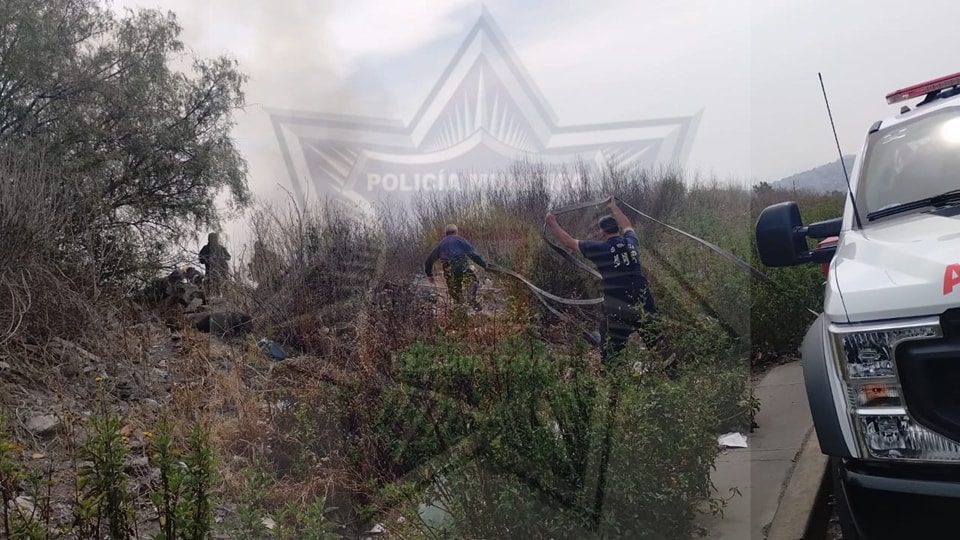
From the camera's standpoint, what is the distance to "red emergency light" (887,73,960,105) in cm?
362

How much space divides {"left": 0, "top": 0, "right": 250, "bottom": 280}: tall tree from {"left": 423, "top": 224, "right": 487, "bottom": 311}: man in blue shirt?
4.00 meters

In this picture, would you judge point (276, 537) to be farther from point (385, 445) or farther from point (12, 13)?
point (12, 13)

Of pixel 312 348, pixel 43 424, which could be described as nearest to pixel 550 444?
pixel 43 424

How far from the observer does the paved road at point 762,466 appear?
11.3 feet

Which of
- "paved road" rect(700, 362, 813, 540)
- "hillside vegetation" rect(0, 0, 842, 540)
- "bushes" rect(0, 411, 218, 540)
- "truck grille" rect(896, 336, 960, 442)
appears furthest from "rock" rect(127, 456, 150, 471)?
"truck grille" rect(896, 336, 960, 442)

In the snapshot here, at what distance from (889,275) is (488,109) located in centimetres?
702

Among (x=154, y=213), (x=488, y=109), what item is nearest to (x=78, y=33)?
(x=154, y=213)

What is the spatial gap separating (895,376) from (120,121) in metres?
13.2

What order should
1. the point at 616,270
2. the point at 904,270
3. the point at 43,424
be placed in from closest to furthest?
the point at 904,270 → the point at 43,424 → the point at 616,270

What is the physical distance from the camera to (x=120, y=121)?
41.4 feet

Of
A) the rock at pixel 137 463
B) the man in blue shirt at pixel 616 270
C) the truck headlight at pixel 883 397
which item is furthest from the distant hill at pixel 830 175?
the rock at pixel 137 463

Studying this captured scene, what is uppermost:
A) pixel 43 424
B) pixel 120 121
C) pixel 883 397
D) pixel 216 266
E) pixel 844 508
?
Answer: pixel 120 121

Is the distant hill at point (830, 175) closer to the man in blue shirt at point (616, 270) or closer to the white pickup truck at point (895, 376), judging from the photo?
the white pickup truck at point (895, 376)

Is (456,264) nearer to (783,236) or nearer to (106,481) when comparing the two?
(783,236)
